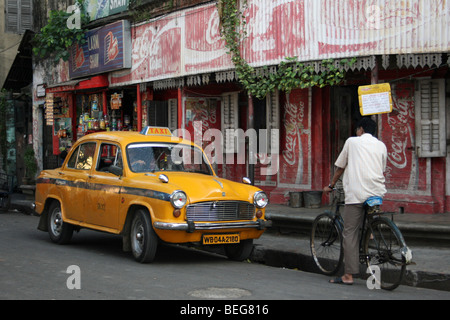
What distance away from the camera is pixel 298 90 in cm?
1408

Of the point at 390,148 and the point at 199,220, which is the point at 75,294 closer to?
the point at 199,220

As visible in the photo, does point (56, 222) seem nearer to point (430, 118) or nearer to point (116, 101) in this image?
point (430, 118)

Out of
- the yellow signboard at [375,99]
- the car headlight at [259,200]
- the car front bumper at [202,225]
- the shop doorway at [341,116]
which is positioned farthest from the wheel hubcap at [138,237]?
the shop doorway at [341,116]

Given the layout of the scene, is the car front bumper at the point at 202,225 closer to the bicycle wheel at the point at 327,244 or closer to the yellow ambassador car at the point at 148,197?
the yellow ambassador car at the point at 148,197

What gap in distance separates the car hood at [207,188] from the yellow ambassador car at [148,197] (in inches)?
0.5

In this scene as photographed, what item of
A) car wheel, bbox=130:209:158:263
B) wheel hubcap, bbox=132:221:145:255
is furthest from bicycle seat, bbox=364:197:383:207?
wheel hubcap, bbox=132:221:145:255

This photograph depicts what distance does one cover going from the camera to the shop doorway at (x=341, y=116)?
44.1ft

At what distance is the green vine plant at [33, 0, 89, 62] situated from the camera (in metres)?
19.6

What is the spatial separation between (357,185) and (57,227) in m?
5.64

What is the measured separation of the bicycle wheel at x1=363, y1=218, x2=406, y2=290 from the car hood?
2055 mm

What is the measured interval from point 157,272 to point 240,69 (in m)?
6.50

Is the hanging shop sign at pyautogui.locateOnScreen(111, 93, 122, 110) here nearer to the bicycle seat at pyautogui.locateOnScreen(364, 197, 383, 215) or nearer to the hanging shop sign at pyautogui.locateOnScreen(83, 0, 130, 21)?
the hanging shop sign at pyautogui.locateOnScreen(83, 0, 130, 21)

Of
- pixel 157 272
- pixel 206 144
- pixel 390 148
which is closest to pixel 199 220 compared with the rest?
pixel 157 272

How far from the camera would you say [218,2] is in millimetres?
13633
